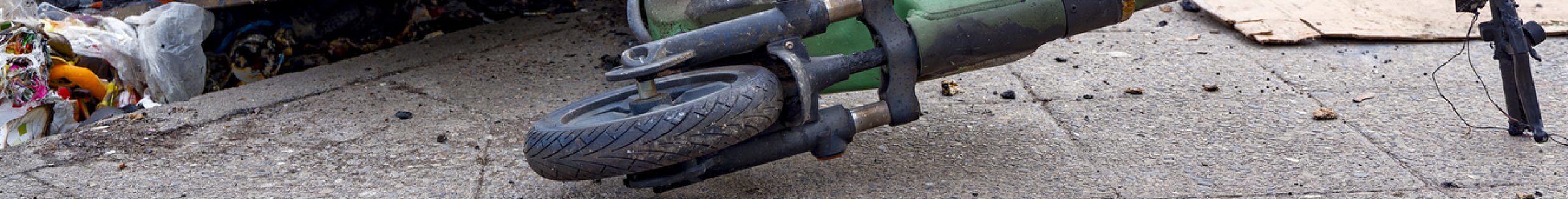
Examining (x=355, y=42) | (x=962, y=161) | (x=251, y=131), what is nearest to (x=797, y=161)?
(x=962, y=161)

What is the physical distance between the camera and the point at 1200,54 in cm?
459

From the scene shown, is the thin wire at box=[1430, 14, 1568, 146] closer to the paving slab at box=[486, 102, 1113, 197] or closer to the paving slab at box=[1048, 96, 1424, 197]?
the paving slab at box=[1048, 96, 1424, 197]

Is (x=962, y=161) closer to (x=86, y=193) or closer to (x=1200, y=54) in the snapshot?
(x=1200, y=54)

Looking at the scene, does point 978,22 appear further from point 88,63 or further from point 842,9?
point 88,63

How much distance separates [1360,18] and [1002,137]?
7.32 ft

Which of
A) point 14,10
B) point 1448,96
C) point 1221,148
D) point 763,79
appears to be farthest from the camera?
point 14,10

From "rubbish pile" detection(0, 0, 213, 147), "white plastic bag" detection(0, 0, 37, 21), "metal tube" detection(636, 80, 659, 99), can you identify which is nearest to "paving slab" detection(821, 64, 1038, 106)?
"metal tube" detection(636, 80, 659, 99)

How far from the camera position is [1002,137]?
3504 mm

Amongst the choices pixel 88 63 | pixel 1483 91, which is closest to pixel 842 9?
pixel 1483 91

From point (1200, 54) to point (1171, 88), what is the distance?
58 cm

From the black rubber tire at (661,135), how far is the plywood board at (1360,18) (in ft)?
9.04

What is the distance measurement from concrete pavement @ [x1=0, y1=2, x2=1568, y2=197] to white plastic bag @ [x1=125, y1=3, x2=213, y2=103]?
310mm

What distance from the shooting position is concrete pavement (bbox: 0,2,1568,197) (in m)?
3.04

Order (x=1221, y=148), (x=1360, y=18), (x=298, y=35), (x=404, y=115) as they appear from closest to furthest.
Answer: (x=1221, y=148)
(x=404, y=115)
(x=1360, y=18)
(x=298, y=35)
